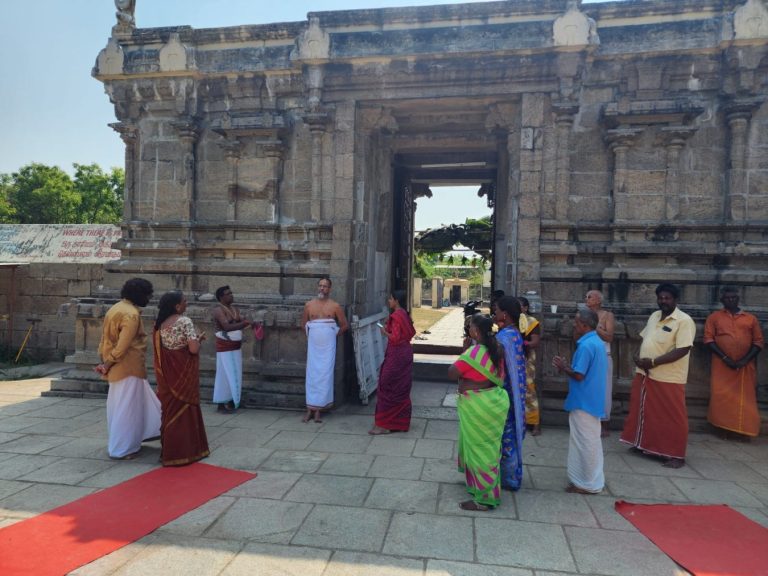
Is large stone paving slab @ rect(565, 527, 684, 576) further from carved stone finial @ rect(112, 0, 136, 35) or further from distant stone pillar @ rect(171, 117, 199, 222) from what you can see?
carved stone finial @ rect(112, 0, 136, 35)

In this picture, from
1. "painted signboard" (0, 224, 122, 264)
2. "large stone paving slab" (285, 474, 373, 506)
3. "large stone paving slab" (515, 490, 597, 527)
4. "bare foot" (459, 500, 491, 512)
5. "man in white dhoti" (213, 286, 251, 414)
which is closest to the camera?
"large stone paving slab" (515, 490, 597, 527)

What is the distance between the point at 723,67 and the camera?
5797 millimetres

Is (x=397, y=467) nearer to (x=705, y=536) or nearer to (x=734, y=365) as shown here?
(x=705, y=536)

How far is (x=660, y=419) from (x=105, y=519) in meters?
4.70

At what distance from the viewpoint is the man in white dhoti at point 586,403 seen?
12.3 feet

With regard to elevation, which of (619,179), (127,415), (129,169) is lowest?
(127,415)

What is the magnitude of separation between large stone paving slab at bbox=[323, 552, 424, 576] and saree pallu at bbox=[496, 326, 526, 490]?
1250 millimetres

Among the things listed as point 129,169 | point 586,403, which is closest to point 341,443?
point 586,403

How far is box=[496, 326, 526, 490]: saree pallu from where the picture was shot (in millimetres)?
3752

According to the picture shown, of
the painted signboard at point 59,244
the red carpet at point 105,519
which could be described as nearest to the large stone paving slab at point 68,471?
the red carpet at point 105,519

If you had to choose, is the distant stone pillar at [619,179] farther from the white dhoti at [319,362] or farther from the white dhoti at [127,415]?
the white dhoti at [127,415]

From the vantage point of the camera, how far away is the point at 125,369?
Answer: 15.0 ft

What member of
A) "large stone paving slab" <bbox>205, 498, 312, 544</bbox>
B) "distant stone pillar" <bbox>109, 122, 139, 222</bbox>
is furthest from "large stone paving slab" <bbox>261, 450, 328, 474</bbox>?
"distant stone pillar" <bbox>109, 122, 139, 222</bbox>

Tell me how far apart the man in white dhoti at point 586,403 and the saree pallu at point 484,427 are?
0.58m
